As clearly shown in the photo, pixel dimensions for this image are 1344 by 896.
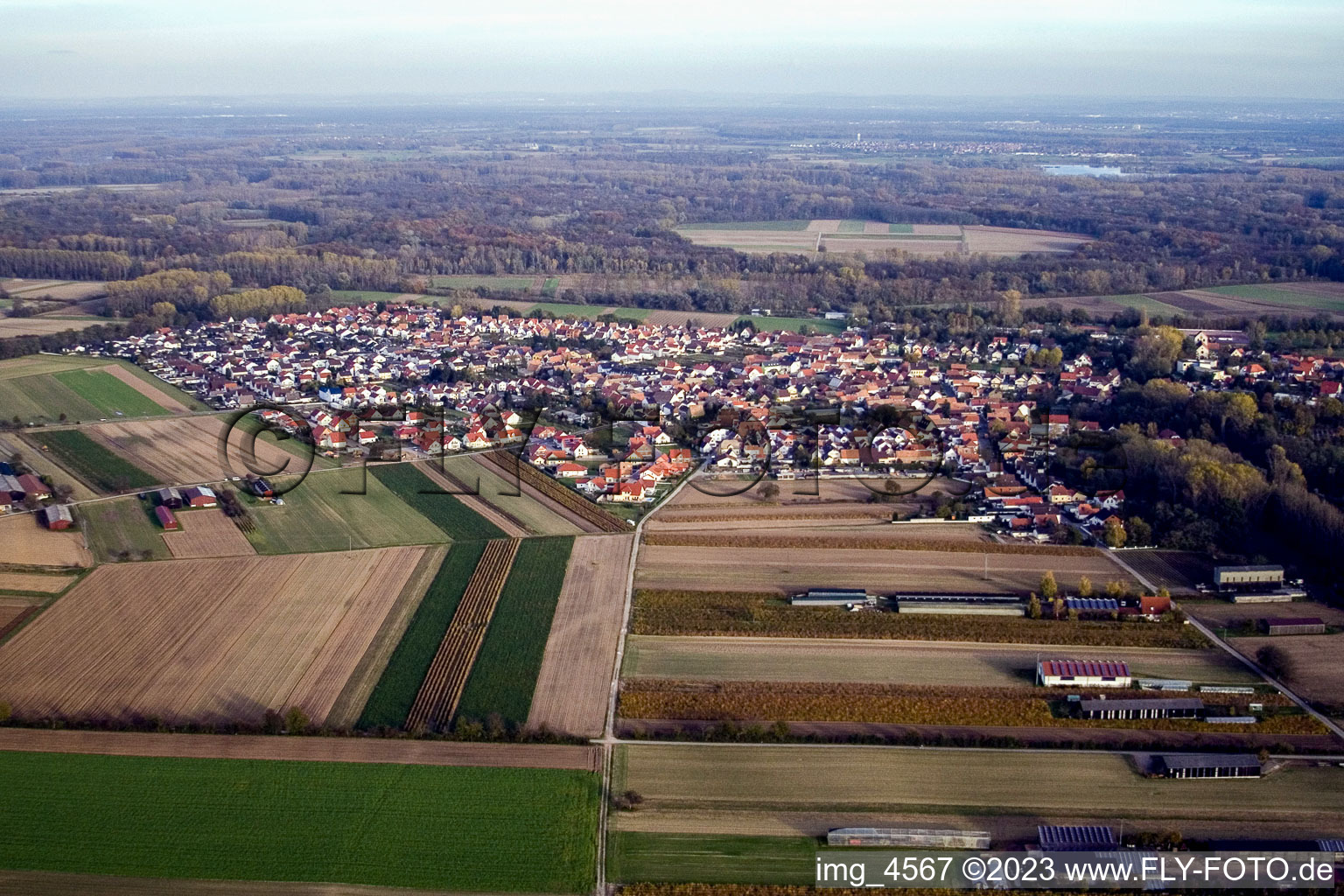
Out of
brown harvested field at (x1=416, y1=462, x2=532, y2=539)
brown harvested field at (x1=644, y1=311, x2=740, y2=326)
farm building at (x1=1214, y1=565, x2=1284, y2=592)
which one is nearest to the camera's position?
farm building at (x1=1214, y1=565, x2=1284, y2=592)

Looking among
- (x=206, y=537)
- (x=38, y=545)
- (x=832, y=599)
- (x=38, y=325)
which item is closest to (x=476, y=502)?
(x=206, y=537)

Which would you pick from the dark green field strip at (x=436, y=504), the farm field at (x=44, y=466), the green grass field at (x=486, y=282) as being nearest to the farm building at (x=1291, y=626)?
the dark green field strip at (x=436, y=504)

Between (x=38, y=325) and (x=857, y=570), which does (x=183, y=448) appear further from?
(x=38, y=325)

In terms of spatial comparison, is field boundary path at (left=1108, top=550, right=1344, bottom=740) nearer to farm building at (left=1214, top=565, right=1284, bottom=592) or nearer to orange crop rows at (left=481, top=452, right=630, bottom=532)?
farm building at (left=1214, top=565, right=1284, bottom=592)

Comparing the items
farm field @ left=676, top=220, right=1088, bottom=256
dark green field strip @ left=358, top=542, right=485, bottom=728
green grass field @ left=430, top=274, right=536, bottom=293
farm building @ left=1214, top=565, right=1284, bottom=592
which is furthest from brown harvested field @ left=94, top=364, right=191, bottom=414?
farm field @ left=676, top=220, right=1088, bottom=256

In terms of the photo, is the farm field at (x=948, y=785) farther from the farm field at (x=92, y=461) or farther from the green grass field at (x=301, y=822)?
the farm field at (x=92, y=461)
